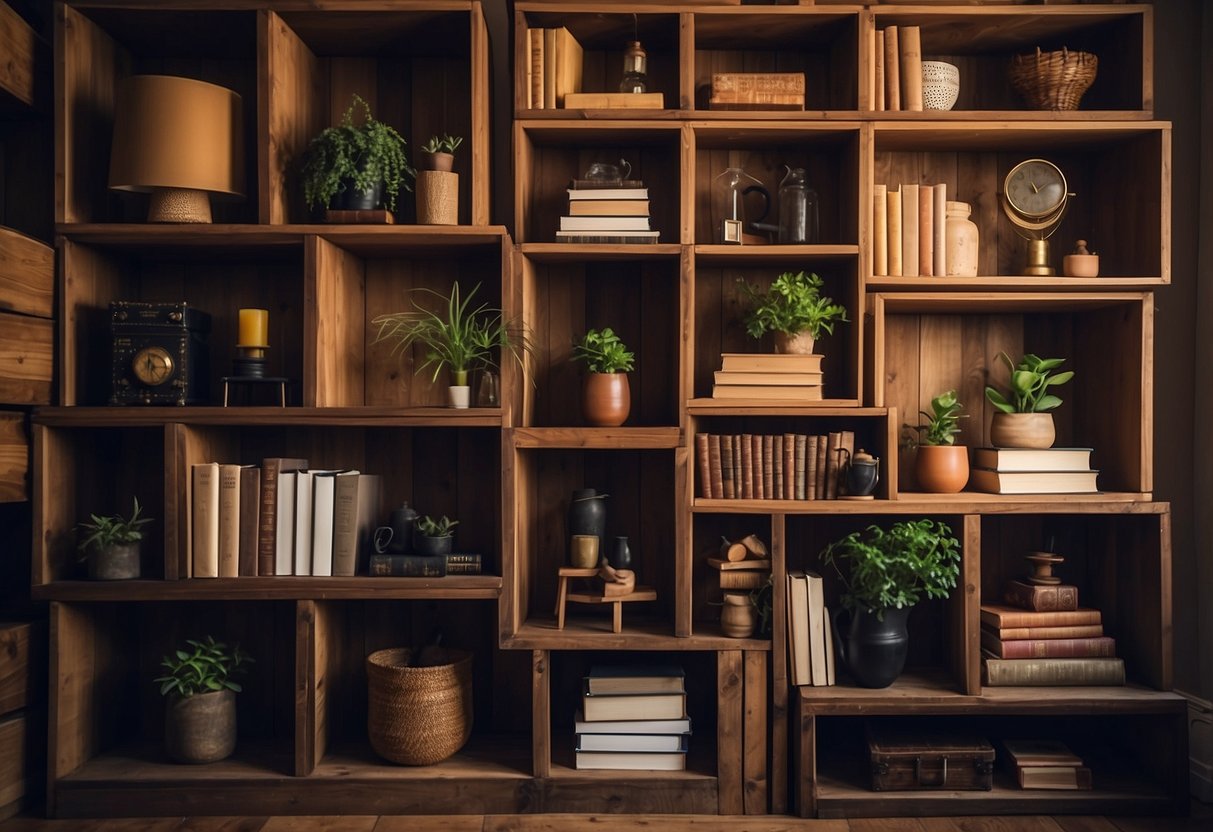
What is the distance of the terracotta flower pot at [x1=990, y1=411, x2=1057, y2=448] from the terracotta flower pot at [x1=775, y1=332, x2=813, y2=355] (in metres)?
0.65

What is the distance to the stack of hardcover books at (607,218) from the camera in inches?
101

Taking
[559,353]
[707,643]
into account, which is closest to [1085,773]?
[707,643]

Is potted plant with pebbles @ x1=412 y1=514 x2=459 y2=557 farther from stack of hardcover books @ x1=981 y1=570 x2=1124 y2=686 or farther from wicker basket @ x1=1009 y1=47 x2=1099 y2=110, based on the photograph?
wicker basket @ x1=1009 y1=47 x2=1099 y2=110

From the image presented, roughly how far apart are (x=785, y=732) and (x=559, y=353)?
1.34m

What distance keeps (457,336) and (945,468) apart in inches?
59.1

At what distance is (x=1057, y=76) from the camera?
2582mm

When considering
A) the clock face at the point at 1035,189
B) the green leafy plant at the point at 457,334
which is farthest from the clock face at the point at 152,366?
the clock face at the point at 1035,189

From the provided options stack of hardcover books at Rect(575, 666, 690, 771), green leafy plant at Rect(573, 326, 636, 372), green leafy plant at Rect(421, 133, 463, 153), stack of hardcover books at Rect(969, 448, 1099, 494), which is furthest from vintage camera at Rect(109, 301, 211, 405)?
stack of hardcover books at Rect(969, 448, 1099, 494)

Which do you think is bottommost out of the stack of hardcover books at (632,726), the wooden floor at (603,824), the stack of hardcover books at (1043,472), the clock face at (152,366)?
the wooden floor at (603,824)

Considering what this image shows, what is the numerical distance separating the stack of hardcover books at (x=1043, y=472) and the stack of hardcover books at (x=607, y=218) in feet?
4.07

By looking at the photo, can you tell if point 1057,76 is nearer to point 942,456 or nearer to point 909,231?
point 909,231

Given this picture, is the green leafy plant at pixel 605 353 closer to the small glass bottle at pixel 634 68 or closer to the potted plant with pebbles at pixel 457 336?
the potted plant with pebbles at pixel 457 336

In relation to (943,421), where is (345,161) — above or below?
above

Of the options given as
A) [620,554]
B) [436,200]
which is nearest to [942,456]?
[620,554]
